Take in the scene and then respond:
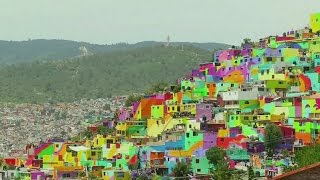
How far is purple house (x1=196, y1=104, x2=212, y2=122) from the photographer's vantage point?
147 feet

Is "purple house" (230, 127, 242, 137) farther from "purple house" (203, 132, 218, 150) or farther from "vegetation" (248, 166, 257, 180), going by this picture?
"vegetation" (248, 166, 257, 180)

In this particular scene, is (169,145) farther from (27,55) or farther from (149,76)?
(27,55)

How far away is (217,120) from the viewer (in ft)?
143

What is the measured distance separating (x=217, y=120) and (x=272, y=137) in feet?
17.4

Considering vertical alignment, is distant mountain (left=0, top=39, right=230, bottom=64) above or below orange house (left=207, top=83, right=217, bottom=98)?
above

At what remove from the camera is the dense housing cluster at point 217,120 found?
39.6 metres

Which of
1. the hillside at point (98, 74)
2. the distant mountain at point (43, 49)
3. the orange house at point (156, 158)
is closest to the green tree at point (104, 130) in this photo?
the orange house at point (156, 158)

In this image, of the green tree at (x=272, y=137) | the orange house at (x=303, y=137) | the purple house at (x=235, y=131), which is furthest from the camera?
the purple house at (x=235, y=131)

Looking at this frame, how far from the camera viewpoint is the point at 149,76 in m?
111

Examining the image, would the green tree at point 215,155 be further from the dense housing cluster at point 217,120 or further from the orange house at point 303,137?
the orange house at point 303,137

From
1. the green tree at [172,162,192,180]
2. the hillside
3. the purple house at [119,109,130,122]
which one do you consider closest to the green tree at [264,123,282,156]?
the green tree at [172,162,192,180]

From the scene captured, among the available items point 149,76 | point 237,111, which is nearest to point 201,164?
point 237,111

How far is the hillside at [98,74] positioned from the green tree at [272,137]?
64807 millimetres

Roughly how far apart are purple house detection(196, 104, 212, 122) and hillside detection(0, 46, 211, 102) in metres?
57.9
